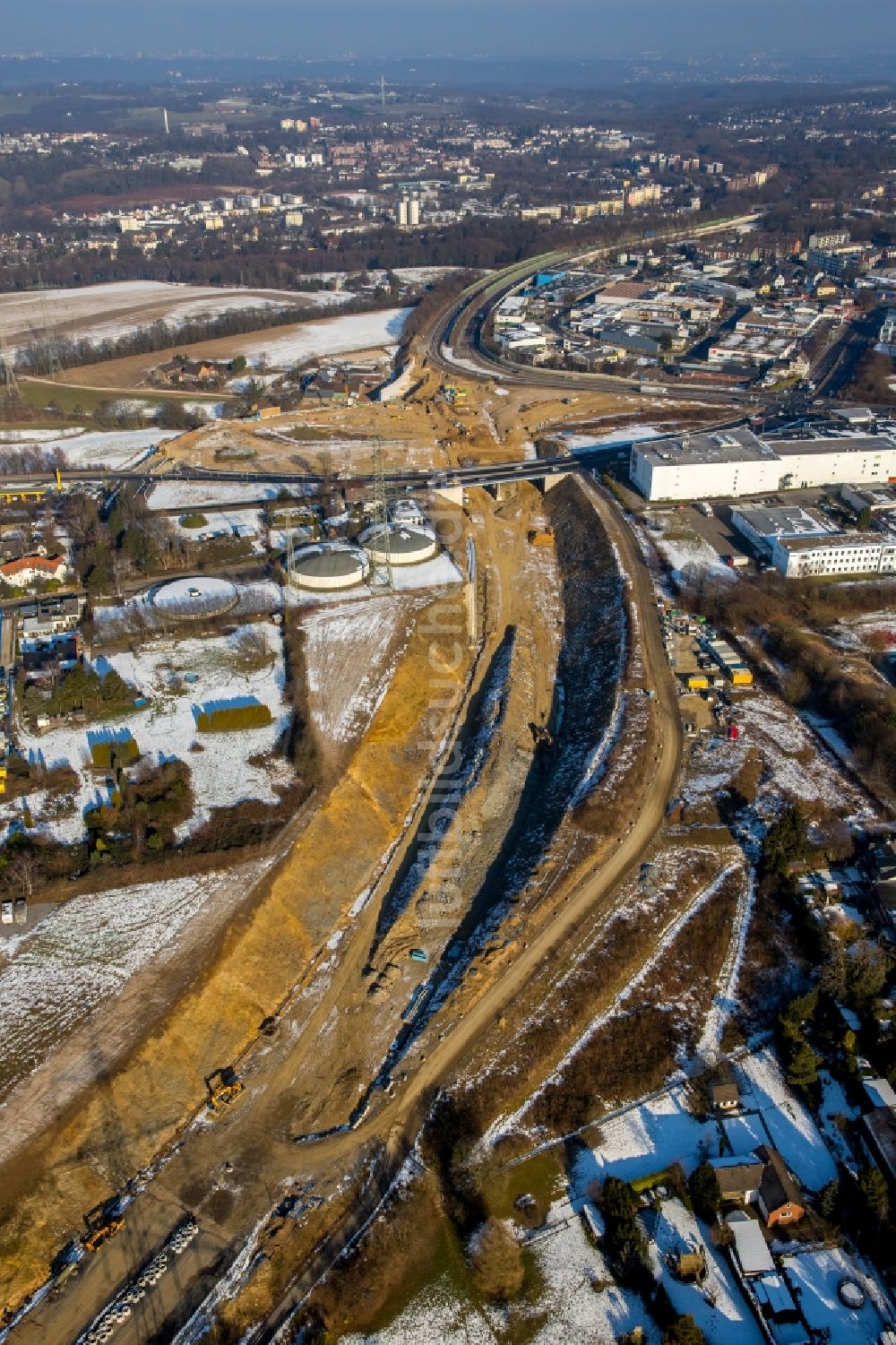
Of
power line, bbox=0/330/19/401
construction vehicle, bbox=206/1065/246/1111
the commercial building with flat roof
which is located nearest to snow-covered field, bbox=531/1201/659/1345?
construction vehicle, bbox=206/1065/246/1111

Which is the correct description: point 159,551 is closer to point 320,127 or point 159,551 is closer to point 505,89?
point 320,127

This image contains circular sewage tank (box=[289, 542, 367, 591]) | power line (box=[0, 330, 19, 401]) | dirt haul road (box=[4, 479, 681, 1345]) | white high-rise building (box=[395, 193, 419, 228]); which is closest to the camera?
dirt haul road (box=[4, 479, 681, 1345])

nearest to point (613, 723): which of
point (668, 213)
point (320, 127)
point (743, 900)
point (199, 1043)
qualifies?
point (743, 900)

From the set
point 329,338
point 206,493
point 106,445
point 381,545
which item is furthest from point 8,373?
point 381,545

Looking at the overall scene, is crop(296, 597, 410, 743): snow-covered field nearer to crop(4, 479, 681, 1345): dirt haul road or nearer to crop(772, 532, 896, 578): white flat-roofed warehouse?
crop(4, 479, 681, 1345): dirt haul road

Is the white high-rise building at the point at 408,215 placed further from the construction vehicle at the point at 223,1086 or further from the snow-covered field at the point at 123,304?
the construction vehicle at the point at 223,1086

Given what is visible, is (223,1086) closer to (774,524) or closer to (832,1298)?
(832,1298)
